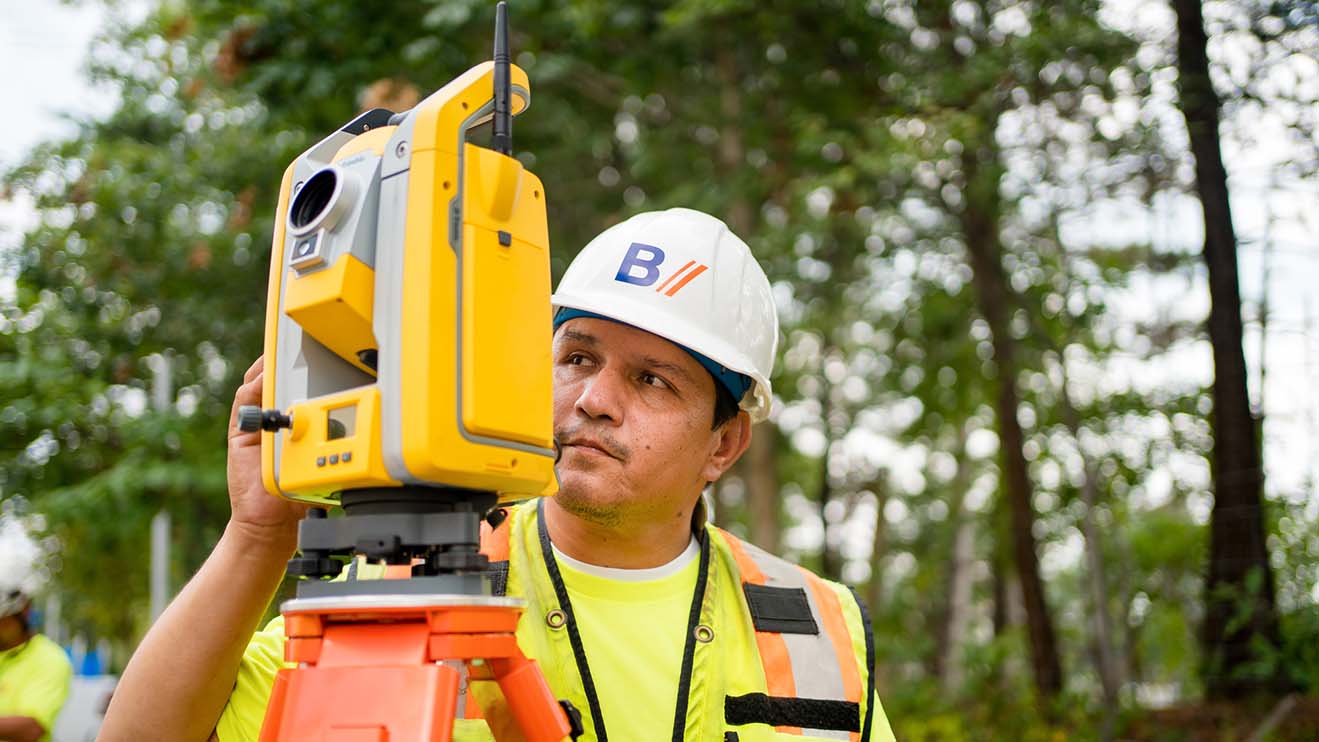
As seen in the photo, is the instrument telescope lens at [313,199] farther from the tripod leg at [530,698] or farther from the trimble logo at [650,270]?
the trimble logo at [650,270]

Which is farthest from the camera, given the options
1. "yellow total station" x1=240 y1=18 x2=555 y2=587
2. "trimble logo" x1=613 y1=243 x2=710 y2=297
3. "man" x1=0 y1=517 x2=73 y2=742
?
"man" x1=0 y1=517 x2=73 y2=742

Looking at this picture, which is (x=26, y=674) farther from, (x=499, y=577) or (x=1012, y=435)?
(x=1012, y=435)


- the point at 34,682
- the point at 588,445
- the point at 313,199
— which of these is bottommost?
the point at 34,682

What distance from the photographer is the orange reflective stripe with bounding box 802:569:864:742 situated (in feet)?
7.42

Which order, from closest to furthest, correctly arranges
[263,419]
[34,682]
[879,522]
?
1. [263,419]
2. [34,682]
3. [879,522]

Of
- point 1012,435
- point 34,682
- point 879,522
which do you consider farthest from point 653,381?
point 879,522

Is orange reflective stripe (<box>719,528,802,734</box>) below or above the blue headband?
below

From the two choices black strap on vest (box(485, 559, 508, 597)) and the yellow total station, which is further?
black strap on vest (box(485, 559, 508, 597))

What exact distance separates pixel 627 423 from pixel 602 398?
73 millimetres

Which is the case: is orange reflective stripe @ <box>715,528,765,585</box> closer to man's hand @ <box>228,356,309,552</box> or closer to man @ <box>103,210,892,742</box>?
man @ <box>103,210,892,742</box>

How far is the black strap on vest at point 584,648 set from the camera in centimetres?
208

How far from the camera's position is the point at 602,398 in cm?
214

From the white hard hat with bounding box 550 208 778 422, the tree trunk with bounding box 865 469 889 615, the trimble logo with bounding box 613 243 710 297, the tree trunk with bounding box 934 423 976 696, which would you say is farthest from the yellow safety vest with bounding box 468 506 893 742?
the tree trunk with bounding box 865 469 889 615

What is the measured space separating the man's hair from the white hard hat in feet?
0.07
